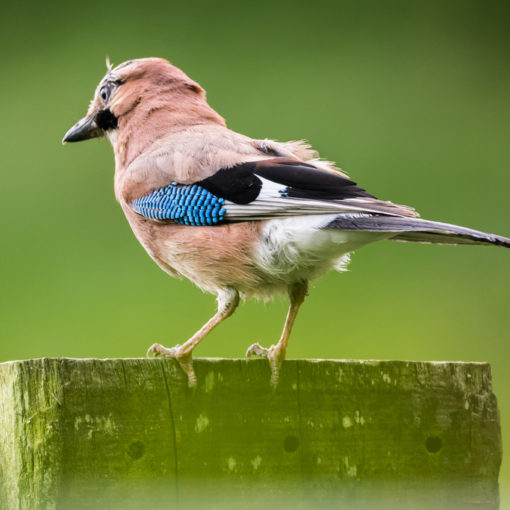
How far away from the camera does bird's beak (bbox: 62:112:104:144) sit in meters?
4.37

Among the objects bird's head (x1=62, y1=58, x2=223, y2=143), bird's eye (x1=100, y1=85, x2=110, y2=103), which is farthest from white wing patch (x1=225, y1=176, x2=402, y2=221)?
bird's eye (x1=100, y1=85, x2=110, y2=103)

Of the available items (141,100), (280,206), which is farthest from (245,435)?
(141,100)

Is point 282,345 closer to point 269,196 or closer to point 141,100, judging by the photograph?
point 269,196

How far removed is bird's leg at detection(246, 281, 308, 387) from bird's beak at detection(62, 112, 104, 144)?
117cm

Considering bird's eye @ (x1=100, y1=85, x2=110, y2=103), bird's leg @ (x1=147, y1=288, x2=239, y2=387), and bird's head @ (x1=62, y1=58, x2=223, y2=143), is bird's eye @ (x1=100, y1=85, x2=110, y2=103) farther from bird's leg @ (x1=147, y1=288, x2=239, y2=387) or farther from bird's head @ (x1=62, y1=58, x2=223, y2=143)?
bird's leg @ (x1=147, y1=288, x2=239, y2=387)

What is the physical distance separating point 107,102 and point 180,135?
0.51 m

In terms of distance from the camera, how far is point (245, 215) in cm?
342

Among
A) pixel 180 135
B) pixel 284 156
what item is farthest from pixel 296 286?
pixel 180 135

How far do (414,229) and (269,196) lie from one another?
0.49 m

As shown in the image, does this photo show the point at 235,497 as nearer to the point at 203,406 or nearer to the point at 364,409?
the point at 203,406

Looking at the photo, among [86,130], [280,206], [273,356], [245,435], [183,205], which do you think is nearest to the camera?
[245,435]

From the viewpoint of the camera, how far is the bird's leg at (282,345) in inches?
108

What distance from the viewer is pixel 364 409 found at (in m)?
2.74

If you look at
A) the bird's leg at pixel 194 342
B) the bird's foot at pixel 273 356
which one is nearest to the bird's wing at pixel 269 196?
the bird's leg at pixel 194 342
